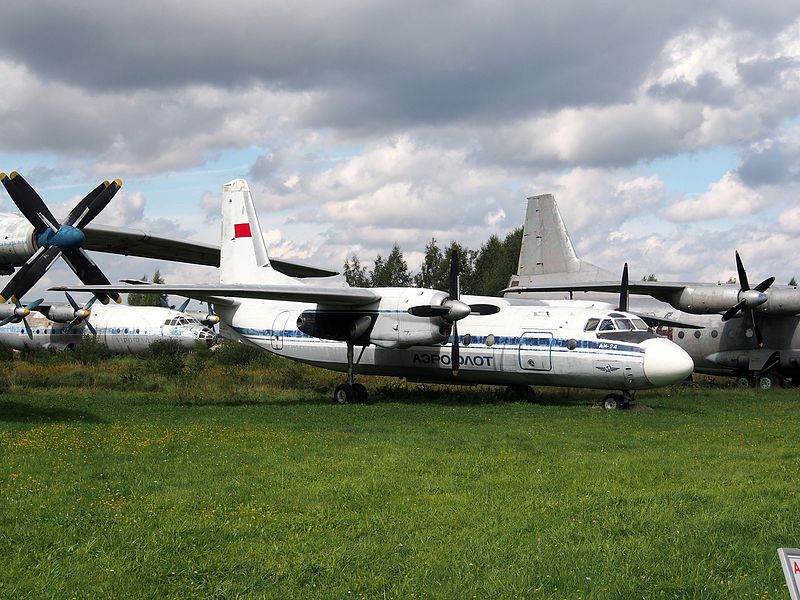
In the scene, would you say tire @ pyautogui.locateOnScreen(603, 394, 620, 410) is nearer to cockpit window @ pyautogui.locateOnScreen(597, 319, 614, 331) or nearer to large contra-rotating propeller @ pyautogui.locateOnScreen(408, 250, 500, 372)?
cockpit window @ pyautogui.locateOnScreen(597, 319, 614, 331)

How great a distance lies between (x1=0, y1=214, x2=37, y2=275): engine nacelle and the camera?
15.8 meters

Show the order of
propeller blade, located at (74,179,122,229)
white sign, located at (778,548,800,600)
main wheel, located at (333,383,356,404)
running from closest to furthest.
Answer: white sign, located at (778,548,800,600), propeller blade, located at (74,179,122,229), main wheel, located at (333,383,356,404)

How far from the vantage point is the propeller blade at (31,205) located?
1642 centimetres

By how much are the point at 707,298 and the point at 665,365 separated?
8442 mm

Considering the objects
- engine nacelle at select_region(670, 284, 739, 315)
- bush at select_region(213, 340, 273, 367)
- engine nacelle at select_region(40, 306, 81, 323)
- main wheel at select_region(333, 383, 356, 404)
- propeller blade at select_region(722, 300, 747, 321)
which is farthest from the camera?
engine nacelle at select_region(40, 306, 81, 323)

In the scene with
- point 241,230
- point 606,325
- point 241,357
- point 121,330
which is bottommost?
point 241,357

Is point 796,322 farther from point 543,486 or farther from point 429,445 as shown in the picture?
point 543,486

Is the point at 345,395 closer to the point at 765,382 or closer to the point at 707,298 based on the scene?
the point at 707,298

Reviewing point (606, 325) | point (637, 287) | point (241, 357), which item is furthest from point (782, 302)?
point (241, 357)

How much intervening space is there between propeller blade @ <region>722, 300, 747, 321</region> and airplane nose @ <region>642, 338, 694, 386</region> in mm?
7545

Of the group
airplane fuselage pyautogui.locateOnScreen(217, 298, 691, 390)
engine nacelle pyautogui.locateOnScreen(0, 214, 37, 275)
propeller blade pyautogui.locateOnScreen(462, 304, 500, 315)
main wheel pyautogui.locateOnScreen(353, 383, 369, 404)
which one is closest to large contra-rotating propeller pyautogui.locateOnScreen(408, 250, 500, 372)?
propeller blade pyautogui.locateOnScreen(462, 304, 500, 315)

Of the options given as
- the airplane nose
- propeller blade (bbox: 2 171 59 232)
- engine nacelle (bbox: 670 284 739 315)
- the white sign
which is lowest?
→ the white sign

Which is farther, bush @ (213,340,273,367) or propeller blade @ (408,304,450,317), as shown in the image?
bush @ (213,340,273,367)

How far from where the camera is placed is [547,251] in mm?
33656
